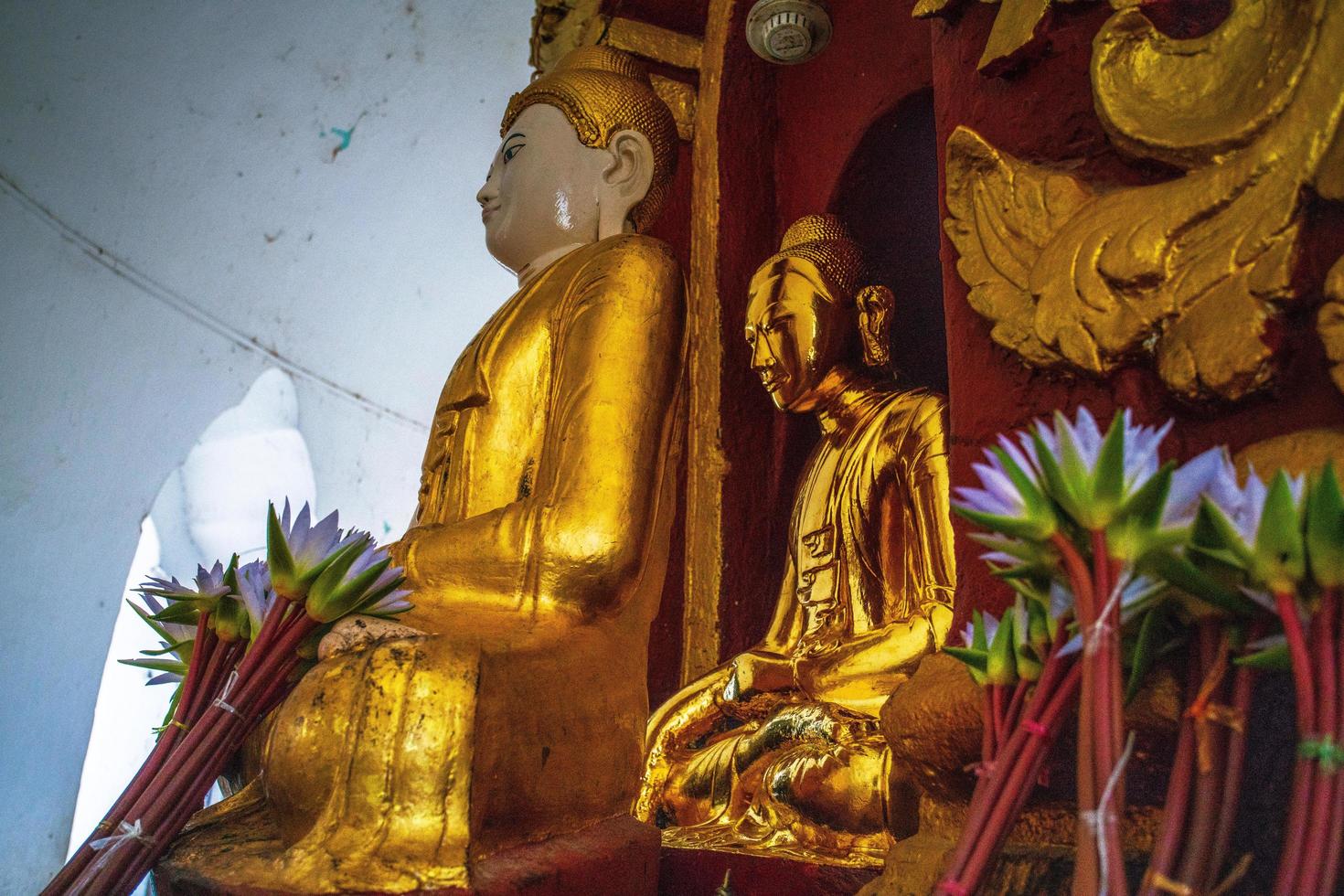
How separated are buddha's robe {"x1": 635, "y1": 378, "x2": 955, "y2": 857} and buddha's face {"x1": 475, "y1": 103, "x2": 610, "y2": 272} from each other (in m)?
0.46

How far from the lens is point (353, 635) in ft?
3.27

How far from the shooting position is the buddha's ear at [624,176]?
1677 millimetres

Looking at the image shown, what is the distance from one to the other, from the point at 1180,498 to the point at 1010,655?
0.41 feet

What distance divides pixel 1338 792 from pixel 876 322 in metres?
1.22

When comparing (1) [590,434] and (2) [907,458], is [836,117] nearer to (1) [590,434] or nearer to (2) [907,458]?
(2) [907,458]

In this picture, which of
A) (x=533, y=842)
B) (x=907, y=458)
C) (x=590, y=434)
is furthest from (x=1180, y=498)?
Result: (x=907, y=458)

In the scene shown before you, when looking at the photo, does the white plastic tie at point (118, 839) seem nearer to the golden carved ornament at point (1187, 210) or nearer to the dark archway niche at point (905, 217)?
the golden carved ornament at point (1187, 210)

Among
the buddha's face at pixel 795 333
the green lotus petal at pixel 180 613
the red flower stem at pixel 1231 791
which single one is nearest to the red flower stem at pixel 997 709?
the red flower stem at pixel 1231 791

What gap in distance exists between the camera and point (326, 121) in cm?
311

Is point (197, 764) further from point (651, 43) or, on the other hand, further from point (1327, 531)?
point (651, 43)

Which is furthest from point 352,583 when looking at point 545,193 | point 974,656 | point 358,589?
point 545,193

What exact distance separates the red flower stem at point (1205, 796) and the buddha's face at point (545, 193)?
1.24 meters

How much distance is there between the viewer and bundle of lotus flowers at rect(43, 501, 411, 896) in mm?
864

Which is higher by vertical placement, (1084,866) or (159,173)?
(159,173)
